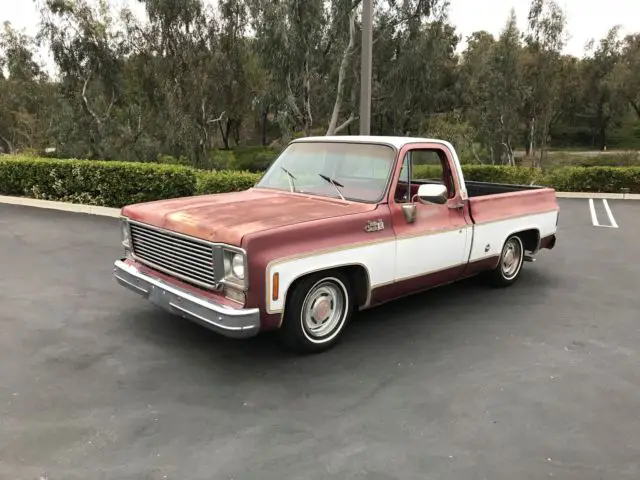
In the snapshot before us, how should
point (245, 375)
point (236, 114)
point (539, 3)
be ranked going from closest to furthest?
point (245, 375), point (539, 3), point (236, 114)

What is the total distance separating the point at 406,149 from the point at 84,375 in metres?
3.50

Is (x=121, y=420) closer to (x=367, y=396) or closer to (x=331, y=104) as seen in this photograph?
(x=367, y=396)

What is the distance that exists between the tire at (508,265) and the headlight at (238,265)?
3.66 m

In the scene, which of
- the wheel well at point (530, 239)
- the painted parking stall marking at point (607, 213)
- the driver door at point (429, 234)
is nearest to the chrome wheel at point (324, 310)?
the driver door at point (429, 234)

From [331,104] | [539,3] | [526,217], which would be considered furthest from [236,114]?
[526,217]

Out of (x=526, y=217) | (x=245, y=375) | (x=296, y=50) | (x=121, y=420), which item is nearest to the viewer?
(x=121, y=420)

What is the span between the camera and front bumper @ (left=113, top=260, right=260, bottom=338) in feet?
13.0

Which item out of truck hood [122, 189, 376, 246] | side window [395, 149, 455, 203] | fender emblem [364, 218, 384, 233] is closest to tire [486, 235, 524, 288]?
side window [395, 149, 455, 203]

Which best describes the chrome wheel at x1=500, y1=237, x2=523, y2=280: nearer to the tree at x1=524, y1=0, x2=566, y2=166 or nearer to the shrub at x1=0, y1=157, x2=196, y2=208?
the shrub at x1=0, y1=157, x2=196, y2=208

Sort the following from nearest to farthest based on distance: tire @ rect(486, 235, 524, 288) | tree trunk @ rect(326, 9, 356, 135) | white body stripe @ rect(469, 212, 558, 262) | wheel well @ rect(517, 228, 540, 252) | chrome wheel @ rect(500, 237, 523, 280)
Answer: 1. white body stripe @ rect(469, 212, 558, 262)
2. tire @ rect(486, 235, 524, 288)
3. chrome wheel @ rect(500, 237, 523, 280)
4. wheel well @ rect(517, 228, 540, 252)
5. tree trunk @ rect(326, 9, 356, 135)

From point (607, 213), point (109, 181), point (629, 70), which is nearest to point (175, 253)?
point (109, 181)

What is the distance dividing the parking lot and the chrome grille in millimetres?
686

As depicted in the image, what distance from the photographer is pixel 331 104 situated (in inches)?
941

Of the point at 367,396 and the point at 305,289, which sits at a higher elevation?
the point at 305,289
